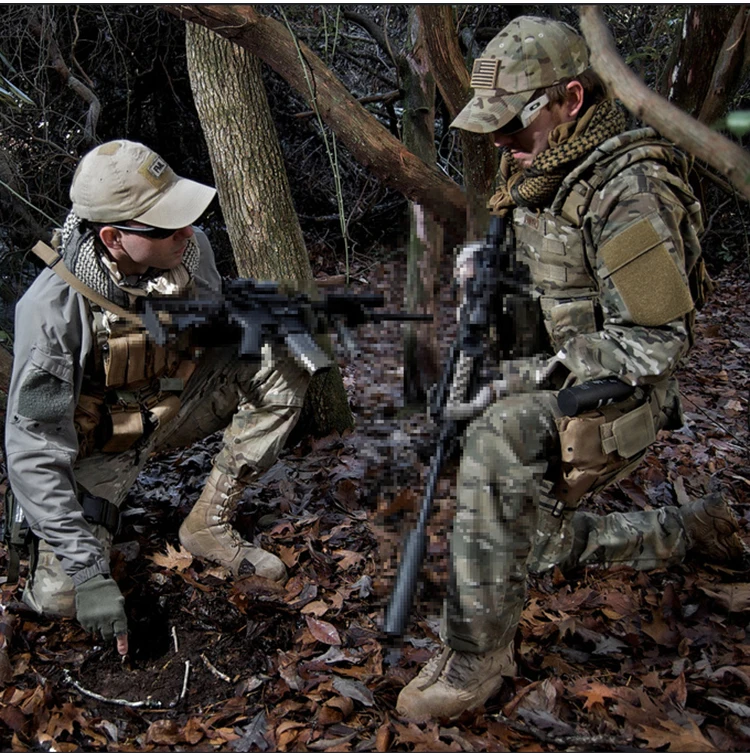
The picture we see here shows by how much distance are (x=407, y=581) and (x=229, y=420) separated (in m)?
1.50

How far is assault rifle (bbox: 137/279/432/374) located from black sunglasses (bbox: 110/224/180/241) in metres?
0.26

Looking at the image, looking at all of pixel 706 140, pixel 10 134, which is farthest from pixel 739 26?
pixel 10 134

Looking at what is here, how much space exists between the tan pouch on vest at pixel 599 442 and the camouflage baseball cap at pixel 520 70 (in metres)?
1.15

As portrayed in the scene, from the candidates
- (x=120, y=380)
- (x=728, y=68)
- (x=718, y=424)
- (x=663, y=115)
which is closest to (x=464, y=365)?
(x=120, y=380)

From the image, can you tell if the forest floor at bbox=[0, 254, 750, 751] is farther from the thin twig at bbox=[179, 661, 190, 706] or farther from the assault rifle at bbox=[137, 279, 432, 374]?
the assault rifle at bbox=[137, 279, 432, 374]

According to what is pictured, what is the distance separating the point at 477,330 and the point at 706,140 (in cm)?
201

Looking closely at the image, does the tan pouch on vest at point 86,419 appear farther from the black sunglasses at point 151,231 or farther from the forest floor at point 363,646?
the black sunglasses at point 151,231

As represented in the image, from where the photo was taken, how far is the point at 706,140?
1.03 meters

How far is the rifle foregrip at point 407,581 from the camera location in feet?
8.59

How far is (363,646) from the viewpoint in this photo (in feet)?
9.55

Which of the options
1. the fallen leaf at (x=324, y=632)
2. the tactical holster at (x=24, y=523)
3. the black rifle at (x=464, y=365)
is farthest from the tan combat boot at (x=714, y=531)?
the tactical holster at (x=24, y=523)

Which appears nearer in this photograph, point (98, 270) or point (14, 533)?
point (98, 270)

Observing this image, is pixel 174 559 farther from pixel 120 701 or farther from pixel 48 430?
pixel 48 430

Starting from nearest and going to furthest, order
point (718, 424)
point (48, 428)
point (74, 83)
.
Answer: point (48, 428), point (718, 424), point (74, 83)
